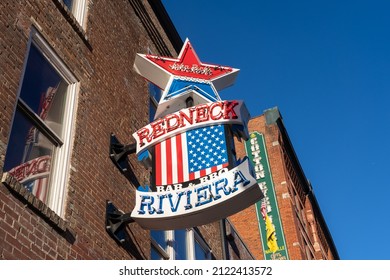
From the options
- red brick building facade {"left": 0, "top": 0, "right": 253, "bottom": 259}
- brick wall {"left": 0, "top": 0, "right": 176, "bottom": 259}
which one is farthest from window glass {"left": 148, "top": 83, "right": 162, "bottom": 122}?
red brick building facade {"left": 0, "top": 0, "right": 253, "bottom": 259}

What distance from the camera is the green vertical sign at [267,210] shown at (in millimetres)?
25281

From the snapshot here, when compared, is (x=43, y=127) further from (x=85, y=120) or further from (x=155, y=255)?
(x=155, y=255)

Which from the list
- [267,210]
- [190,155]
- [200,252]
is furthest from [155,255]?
[267,210]

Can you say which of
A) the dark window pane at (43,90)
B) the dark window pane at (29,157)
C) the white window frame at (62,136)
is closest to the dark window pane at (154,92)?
the white window frame at (62,136)

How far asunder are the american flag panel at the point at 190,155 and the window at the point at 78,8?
2.97m

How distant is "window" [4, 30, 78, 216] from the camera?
5.93m

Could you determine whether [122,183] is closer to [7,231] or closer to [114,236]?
[114,236]

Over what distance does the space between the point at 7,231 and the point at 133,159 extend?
144 inches

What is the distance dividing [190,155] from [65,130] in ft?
5.72

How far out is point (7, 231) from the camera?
16.1 feet

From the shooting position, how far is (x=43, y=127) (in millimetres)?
6426

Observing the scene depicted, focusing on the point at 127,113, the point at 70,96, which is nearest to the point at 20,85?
the point at 70,96

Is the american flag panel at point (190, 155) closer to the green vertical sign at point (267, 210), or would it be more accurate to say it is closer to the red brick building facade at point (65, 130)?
the red brick building facade at point (65, 130)

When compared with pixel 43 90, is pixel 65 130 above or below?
below
